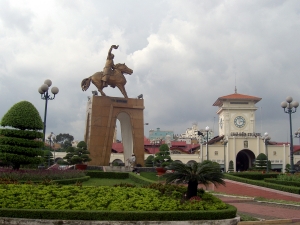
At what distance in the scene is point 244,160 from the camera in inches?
2213

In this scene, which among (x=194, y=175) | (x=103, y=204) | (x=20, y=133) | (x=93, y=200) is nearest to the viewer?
(x=103, y=204)

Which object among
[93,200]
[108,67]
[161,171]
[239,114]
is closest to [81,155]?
[161,171]

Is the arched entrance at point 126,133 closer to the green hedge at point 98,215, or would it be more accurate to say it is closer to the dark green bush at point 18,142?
the dark green bush at point 18,142

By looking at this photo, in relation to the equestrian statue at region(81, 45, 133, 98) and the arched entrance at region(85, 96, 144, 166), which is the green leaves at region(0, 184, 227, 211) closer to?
the arched entrance at region(85, 96, 144, 166)

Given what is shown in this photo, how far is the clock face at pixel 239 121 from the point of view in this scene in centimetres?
5762

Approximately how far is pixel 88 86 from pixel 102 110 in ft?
7.95

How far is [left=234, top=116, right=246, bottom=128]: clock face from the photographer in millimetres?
57625

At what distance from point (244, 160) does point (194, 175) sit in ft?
157

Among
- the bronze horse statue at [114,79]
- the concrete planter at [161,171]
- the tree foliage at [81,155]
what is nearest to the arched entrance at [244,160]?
the bronze horse statue at [114,79]

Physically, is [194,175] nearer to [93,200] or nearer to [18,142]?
[93,200]

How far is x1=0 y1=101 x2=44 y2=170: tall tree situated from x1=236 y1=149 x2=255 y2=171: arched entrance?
138ft

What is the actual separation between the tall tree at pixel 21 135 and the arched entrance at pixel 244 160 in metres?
42.1

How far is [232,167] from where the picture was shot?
159 feet

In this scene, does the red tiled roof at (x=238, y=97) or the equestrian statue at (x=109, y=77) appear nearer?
the equestrian statue at (x=109, y=77)
